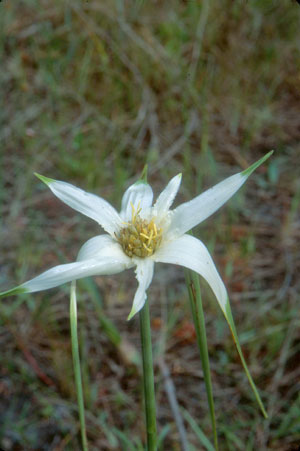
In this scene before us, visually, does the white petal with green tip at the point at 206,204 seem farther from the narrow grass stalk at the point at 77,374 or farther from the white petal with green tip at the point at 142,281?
the narrow grass stalk at the point at 77,374

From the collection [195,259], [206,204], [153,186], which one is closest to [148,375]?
[195,259]

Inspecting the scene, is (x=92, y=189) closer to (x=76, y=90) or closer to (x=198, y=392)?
(x=76, y=90)

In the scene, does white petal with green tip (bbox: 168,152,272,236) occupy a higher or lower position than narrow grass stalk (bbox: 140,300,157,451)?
higher

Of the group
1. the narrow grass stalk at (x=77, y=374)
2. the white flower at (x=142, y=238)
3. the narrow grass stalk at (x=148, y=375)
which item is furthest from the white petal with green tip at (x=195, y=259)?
the narrow grass stalk at (x=77, y=374)

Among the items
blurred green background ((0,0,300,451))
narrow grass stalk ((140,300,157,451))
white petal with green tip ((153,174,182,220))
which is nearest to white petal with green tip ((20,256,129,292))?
narrow grass stalk ((140,300,157,451))

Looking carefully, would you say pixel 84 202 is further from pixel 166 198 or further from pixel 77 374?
pixel 77 374

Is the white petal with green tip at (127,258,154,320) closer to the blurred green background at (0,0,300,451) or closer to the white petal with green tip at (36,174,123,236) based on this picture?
the white petal with green tip at (36,174,123,236)
